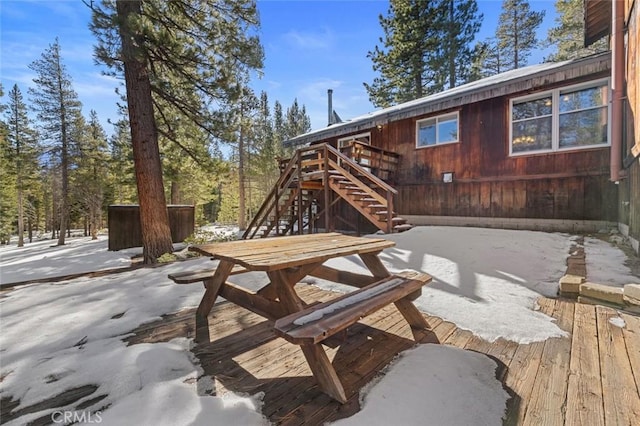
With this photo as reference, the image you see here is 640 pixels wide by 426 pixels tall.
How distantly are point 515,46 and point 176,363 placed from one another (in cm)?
2886

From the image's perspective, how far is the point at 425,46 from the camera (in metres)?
15.5

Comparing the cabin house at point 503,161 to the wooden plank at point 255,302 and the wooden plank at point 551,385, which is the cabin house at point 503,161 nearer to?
the wooden plank at point 551,385

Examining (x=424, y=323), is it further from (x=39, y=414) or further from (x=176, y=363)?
(x=39, y=414)

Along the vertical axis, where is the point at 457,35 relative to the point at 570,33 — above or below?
below

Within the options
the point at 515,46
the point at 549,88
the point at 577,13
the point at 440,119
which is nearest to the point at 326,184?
the point at 440,119

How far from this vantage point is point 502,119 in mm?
7004

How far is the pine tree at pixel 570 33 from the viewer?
50.6ft

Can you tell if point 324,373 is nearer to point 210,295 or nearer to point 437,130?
point 210,295

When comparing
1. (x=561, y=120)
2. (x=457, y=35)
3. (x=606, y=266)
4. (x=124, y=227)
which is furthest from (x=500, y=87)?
(x=457, y=35)

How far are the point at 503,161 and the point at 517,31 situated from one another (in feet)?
71.5

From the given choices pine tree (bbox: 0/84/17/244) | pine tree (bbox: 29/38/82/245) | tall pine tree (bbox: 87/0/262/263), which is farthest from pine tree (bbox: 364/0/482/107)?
pine tree (bbox: 0/84/17/244)

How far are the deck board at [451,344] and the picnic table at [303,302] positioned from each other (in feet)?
0.45

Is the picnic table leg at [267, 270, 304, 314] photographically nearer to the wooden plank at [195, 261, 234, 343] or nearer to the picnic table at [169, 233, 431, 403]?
the picnic table at [169, 233, 431, 403]

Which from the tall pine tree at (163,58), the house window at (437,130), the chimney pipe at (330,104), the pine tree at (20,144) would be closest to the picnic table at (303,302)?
the tall pine tree at (163,58)
